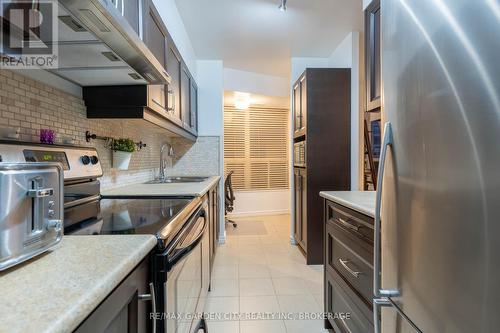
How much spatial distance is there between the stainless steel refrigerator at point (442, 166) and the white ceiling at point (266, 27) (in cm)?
197

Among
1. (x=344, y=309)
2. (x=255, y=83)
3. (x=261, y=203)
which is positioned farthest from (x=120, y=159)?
(x=261, y=203)

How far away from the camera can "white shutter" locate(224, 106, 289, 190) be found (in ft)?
Answer: 17.2

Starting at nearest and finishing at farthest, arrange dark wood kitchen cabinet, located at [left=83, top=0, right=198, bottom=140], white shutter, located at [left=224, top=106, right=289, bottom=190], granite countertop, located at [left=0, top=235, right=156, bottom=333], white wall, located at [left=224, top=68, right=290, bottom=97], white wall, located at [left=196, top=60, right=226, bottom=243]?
1. granite countertop, located at [left=0, top=235, right=156, bottom=333]
2. dark wood kitchen cabinet, located at [left=83, top=0, right=198, bottom=140]
3. white wall, located at [left=196, top=60, right=226, bottom=243]
4. white wall, located at [left=224, top=68, right=290, bottom=97]
5. white shutter, located at [left=224, top=106, right=289, bottom=190]

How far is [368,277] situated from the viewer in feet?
3.87

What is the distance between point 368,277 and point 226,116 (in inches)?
173

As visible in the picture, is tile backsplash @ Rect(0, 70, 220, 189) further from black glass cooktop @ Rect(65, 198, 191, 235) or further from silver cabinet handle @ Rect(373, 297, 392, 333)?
silver cabinet handle @ Rect(373, 297, 392, 333)

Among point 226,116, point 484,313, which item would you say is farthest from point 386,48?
point 226,116

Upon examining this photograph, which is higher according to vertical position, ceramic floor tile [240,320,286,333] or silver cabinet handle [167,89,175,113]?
silver cabinet handle [167,89,175,113]

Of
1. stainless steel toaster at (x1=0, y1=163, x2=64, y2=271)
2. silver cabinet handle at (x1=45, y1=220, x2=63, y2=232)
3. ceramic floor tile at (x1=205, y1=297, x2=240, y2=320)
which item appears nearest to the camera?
stainless steel toaster at (x1=0, y1=163, x2=64, y2=271)

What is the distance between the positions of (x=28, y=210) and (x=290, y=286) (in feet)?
7.23

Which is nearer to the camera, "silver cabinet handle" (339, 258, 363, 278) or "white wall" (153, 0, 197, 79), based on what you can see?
"silver cabinet handle" (339, 258, 363, 278)

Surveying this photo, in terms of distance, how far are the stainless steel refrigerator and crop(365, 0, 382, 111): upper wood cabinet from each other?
75 centimetres

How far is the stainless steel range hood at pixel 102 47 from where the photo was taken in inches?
28.9

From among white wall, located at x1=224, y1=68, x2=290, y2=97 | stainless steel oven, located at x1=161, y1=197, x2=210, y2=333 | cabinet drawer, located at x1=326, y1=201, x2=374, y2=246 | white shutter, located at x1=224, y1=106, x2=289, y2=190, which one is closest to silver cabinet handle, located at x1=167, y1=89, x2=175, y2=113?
stainless steel oven, located at x1=161, y1=197, x2=210, y2=333
